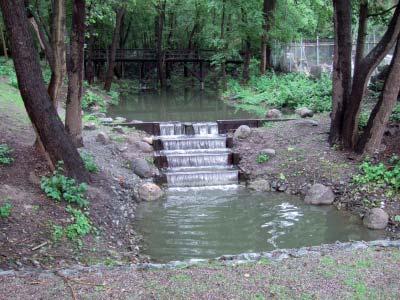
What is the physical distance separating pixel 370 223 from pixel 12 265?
20.9ft

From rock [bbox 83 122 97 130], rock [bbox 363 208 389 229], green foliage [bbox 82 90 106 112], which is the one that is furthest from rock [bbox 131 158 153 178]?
green foliage [bbox 82 90 106 112]

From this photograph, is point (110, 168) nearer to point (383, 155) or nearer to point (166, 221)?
point (166, 221)

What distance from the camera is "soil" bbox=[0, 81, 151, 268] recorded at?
6617 millimetres

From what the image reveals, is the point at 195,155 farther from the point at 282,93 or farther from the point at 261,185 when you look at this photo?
the point at 282,93

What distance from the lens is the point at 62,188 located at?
8.11 metres

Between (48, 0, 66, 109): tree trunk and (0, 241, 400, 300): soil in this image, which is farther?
(48, 0, 66, 109): tree trunk

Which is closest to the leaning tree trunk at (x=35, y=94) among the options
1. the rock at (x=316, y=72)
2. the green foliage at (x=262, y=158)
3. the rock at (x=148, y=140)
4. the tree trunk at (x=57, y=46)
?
the tree trunk at (x=57, y=46)

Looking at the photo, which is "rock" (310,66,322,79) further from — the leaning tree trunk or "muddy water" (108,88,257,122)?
the leaning tree trunk

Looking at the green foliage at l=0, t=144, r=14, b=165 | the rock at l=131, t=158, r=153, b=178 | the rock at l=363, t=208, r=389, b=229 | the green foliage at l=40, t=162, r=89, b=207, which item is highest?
the green foliage at l=0, t=144, r=14, b=165

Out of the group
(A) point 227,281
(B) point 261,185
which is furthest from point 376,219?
(A) point 227,281

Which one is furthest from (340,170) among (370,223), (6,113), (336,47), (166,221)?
(6,113)

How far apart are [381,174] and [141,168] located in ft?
18.8

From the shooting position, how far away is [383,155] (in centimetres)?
1096

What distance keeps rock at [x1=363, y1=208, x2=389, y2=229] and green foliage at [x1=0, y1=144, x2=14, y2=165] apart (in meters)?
6.78
